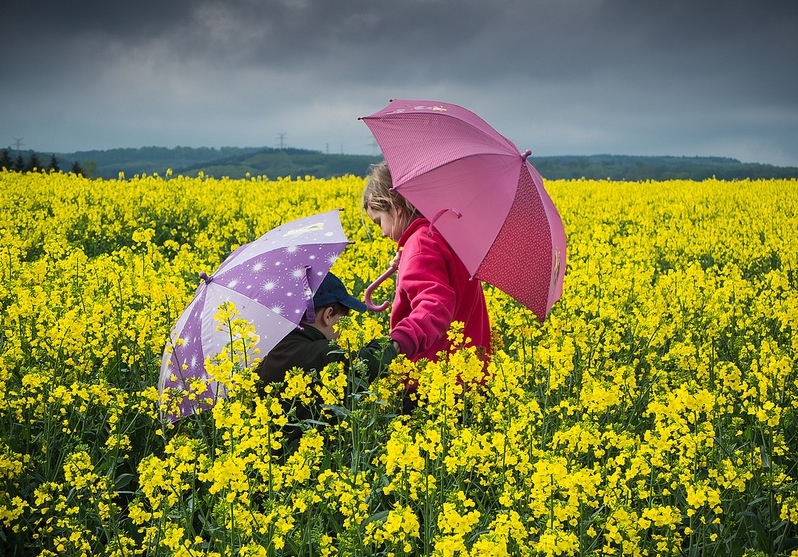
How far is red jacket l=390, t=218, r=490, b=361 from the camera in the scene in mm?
3500

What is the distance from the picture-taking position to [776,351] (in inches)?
146

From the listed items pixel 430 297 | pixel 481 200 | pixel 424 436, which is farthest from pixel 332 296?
pixel 424 436

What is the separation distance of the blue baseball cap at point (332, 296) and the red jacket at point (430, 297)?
0.65 ft

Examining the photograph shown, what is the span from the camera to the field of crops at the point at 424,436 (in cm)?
235

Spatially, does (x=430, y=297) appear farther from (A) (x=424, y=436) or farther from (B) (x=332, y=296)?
(A) (x=424, y=436)

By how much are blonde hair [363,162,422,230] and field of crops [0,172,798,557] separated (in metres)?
0.78

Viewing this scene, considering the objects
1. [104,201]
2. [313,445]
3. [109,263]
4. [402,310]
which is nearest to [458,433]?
[313,445]

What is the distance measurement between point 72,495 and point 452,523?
1.87 meters

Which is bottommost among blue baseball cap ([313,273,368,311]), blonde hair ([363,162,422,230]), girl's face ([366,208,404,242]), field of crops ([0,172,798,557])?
field of crops ([0,172,798,557])

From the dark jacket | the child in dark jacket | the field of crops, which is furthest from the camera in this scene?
the dark jacket

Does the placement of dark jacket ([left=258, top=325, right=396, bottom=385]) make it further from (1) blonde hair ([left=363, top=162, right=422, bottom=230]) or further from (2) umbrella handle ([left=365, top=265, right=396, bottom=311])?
(1) blonde hair ([left=363, top=162, right=422, bottom=230])

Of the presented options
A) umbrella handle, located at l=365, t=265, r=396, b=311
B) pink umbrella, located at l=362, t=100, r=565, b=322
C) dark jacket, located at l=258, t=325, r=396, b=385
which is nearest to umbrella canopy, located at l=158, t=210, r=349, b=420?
dark jacket, located at l=258, t=325, r=396, b=385

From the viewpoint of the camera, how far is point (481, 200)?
383 centimetres

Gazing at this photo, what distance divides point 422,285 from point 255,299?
2.56ft
